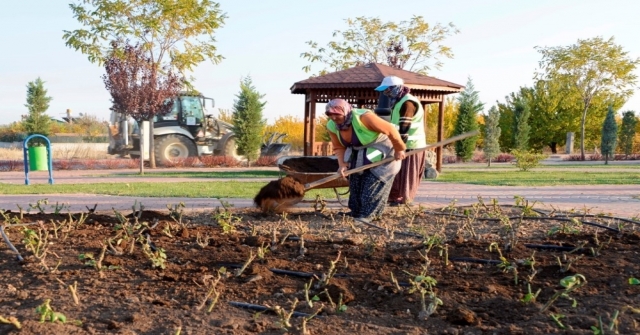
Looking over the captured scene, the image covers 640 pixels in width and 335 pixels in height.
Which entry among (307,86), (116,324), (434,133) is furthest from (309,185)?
(434,133)

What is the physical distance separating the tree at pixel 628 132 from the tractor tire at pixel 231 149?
58.3 feet

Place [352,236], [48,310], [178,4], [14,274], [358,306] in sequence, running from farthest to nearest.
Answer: [178,4] → [352,236] → [14,274] → [358,306] → [48,310]

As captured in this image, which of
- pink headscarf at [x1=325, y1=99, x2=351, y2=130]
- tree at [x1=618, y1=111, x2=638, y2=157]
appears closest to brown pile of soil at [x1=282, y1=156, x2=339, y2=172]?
pink headscarf at [x1=325, y1=99, x2=351, y2=130]

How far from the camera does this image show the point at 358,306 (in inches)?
105

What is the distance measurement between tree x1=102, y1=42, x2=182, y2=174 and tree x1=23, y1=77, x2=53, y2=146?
13118 mm

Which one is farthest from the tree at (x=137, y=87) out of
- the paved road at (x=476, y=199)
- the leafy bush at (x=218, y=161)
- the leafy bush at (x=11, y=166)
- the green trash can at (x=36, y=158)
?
the paved road at (x=476, y=199)

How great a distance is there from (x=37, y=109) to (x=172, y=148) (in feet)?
44.9

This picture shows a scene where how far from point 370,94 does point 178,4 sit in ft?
27.6

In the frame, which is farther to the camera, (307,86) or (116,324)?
(307,86)

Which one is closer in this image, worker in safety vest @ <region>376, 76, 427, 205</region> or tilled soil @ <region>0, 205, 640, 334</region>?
tilled soil @ <region>0, 205, 640, 334</region>

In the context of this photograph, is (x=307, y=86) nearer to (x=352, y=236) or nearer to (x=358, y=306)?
(x=352, y=236)

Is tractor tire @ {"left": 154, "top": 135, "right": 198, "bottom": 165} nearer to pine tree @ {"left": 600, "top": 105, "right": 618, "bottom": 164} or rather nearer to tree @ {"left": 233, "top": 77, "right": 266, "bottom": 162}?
tree @ {"left": 233, "top": 77, "right": 266, "bottom": 162}

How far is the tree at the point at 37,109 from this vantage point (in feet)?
94.7

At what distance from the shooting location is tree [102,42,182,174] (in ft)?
57.1
